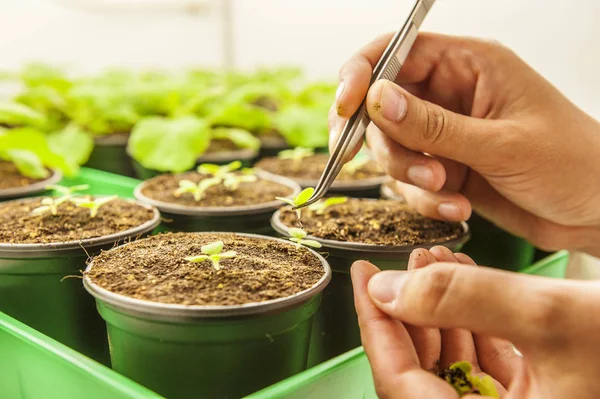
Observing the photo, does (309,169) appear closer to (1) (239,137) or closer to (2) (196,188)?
(1) (239,137)

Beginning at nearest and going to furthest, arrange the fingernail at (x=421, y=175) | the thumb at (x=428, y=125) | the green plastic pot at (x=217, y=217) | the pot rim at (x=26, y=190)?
the thumb at (x=428, y=125), the fingernail at (x=421, y=175), the green plastic pot at (x=217, y=217), the pot rim at (x=26, y=190)

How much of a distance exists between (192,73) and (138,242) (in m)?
1.92

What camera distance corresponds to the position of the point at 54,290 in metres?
0.97

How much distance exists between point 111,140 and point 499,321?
1.58 meters

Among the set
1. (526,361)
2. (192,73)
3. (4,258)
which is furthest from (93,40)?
(526,361)

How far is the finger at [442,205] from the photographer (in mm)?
1122

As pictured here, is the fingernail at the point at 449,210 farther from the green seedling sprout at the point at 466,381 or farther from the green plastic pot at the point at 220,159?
the green plastic pot at the point at 220,159

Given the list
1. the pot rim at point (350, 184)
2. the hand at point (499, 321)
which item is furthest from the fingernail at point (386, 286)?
the pot rim at point (350, 184)

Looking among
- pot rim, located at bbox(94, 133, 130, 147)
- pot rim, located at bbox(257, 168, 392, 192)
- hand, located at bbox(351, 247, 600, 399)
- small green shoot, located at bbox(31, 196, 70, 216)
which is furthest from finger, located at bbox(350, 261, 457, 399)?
pot rim, located at bbox(94, 133, 130, 147)

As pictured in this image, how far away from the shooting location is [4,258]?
94cm

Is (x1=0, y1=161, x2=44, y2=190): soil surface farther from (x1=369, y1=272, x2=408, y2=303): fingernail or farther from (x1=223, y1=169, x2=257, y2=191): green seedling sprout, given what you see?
(x1=369, y1=272, x2=408, y2=303): fingernail

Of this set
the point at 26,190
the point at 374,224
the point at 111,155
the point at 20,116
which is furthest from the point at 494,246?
the point at 20,116

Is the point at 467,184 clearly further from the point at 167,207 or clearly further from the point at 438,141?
the point at 167,207

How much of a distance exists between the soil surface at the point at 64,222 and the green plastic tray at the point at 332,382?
1.58 feet
